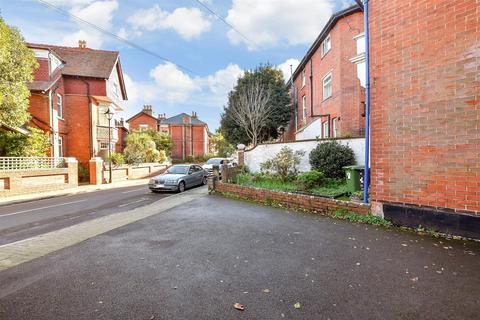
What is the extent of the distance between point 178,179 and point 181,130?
115 feet

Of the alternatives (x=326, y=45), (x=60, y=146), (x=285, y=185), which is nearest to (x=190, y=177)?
(x=285, y=185)

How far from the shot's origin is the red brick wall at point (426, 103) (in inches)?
186

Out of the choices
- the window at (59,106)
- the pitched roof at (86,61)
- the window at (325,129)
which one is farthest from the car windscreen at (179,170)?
the pitched roof at (86,61)

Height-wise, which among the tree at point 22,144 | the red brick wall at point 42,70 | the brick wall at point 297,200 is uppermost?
the red brick wall at point 42,70

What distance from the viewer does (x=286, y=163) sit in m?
10.9

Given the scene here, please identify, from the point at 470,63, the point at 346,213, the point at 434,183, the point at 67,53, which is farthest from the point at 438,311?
the point at 67,53

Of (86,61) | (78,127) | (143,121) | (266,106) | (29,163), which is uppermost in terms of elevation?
(86,61)

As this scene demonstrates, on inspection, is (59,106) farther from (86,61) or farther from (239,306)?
(239,306)

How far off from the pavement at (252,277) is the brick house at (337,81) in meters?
7.91

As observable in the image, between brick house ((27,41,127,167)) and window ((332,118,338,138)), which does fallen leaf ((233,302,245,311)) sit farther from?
brick house ((27,41,127,167))

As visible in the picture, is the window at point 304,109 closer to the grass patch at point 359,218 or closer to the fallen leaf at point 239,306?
the grass patch at point 359,218

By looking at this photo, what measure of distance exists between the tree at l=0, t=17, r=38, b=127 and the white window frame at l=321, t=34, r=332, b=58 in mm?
16899

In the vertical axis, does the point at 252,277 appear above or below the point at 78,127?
below

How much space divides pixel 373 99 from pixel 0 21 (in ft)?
51.0
